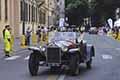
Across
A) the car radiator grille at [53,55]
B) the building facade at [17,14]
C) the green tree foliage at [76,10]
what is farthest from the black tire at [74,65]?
the green tree foliage at [76,10]

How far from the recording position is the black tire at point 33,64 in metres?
17.4

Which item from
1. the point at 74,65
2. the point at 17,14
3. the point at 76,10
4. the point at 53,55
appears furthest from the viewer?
the point at 76,10

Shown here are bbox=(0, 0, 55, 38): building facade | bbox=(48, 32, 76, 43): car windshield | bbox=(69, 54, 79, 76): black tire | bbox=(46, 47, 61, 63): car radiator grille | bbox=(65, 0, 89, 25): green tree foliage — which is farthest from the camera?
bbox=(65, 0, 89, 25): green tree foliage

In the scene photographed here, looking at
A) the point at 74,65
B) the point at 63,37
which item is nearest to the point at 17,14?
the point at 63,37

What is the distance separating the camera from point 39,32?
48.8 metres

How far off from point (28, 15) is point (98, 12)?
4400 centimetres

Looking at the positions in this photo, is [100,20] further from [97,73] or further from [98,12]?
[97,73]

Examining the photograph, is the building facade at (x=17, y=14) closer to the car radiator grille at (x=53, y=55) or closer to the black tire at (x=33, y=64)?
the black tire at (x=33, y=64)

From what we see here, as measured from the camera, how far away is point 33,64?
17453 millimetres

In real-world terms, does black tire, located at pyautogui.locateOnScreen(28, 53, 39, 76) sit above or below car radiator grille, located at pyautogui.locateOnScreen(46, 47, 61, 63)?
below

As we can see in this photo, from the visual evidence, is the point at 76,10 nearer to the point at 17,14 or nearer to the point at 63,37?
the point at 17,14

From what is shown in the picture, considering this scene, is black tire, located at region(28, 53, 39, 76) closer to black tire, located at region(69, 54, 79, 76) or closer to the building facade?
black tire, located at region(69, 54, 79, 76)

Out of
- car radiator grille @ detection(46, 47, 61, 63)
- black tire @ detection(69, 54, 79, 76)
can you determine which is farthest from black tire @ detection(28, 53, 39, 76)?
Answer: black tire @ detection(69, 54, 79, 76)

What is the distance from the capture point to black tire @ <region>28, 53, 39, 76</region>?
1740 centimetres
